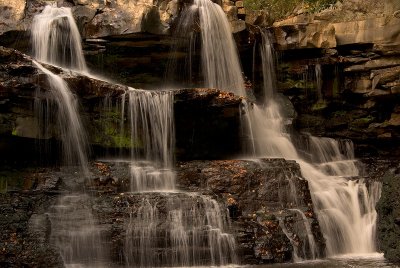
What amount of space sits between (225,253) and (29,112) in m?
5.09

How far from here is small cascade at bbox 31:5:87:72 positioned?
1362 centimetres

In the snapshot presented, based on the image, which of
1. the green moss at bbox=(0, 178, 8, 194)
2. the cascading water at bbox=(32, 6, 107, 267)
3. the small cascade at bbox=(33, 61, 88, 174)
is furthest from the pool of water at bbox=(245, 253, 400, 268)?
the green moss at bbox=(0, 178, 8, 194)

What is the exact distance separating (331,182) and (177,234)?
538 cm

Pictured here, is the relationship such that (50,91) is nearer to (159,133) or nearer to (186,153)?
(159,133)

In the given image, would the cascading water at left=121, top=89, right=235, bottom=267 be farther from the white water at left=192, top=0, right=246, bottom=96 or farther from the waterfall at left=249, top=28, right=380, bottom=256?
the white water at left=192, top=0, right=246, bottom=96

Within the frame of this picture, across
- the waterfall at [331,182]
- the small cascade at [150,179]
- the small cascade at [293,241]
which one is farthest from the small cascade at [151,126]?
the small cascade at [293,241]

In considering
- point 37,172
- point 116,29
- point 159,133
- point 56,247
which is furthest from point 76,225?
point 116,29

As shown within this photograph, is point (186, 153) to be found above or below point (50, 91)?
below

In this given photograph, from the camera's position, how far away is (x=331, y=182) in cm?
1319

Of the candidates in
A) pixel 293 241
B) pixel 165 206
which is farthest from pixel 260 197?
pixel 165 206

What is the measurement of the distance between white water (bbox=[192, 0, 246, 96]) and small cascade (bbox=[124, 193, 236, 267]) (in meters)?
6.36

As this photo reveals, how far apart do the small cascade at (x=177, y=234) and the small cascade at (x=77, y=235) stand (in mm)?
575

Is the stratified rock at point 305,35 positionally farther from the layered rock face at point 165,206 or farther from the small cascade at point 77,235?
the small cascade at point 77,235

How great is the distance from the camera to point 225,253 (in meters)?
9.45
